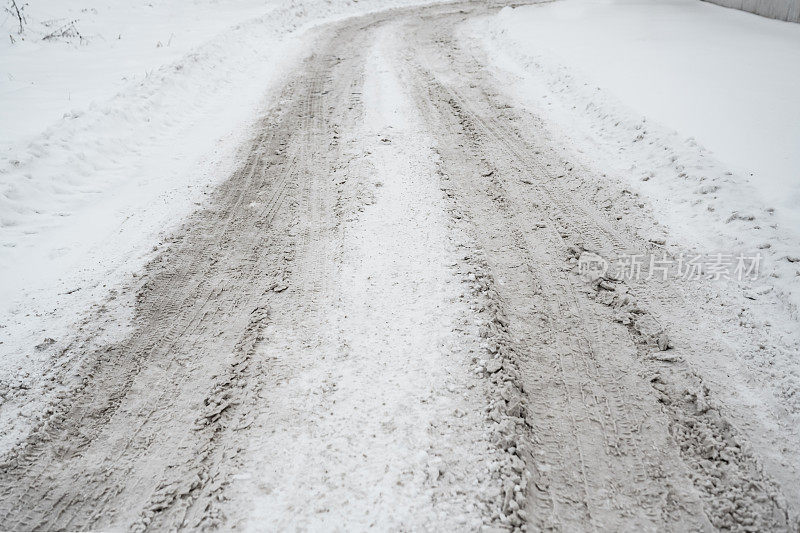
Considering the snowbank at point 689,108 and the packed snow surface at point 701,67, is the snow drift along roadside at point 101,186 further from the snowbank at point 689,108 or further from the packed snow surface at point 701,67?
the packed snow surface at point 701,67

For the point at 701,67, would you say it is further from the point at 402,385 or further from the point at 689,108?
the point at 402,385

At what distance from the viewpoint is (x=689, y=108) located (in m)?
6.11

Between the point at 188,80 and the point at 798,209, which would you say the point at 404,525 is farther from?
the point at 188,80

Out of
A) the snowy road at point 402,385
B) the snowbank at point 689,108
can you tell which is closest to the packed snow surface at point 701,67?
the snowbank at point 689,108

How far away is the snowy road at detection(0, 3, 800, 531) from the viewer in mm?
2275

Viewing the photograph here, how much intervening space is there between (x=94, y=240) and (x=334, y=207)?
8.40 feet

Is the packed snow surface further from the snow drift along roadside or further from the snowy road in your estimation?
the snow drift along roadside

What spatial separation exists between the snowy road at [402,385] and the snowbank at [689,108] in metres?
0.70

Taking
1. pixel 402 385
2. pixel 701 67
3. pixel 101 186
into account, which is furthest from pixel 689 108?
pixel 101 186

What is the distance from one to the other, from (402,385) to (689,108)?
245 inches

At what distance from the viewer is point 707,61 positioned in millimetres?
7883

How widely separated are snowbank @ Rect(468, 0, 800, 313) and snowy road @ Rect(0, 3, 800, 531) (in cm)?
70

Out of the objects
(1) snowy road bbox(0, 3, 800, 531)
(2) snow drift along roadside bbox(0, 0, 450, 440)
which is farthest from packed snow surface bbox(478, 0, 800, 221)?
(2) snow drift along roadside bbox(0, 0, 450, 440)

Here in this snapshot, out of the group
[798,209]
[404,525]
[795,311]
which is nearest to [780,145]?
[798,209]
